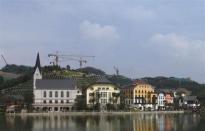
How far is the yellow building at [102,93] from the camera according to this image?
300 feet

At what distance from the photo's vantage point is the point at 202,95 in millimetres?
109125

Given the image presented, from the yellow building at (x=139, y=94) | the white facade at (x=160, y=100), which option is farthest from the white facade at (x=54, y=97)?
the white facade at (x=160, y=100)

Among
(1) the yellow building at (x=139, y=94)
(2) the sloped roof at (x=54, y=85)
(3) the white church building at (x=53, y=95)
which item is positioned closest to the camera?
(3) the white church building at (x=53, y=95)

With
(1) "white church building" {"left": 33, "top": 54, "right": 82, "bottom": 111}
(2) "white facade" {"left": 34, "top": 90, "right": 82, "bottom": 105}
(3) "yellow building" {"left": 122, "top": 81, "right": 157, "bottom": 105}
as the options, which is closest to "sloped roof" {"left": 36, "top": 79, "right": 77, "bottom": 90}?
(1) "white church building" {"left": 33, "top": 54, "right": 82, "bottom": 111}

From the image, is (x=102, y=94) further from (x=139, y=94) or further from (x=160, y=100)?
(x=160, y=100)

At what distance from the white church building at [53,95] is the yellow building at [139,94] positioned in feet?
49.3

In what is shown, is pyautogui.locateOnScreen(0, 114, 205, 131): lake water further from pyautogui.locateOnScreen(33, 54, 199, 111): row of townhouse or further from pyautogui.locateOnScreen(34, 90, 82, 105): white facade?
pyautogui.locateOnScreen(34, 90, 82, 105): white facade

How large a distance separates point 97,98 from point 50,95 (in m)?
9.46

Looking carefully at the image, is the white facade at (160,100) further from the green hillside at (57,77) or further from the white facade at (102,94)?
the white facade at (102,94)

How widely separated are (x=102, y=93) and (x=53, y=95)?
973 centimetres

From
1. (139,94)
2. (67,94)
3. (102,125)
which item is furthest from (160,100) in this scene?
(102,125)

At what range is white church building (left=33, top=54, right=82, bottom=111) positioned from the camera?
92.4 m

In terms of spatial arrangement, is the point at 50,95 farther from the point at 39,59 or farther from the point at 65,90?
→ the point at 39,59

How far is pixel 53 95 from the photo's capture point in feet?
305
